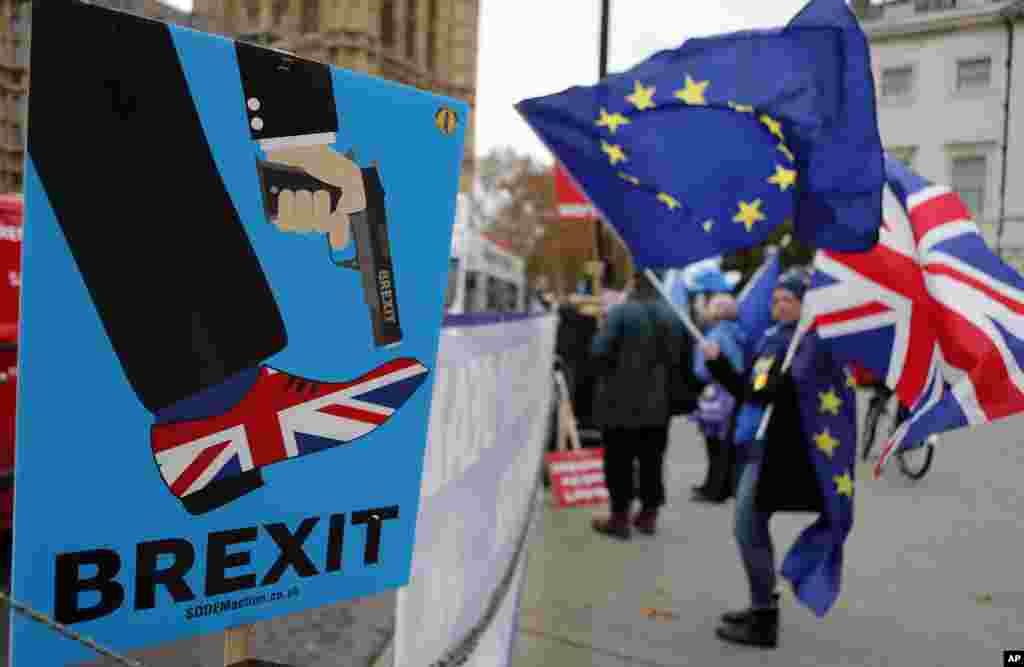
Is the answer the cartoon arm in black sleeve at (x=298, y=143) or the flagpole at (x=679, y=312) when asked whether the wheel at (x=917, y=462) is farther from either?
the cartoon arm in black sleeve at (x=298, y=143)

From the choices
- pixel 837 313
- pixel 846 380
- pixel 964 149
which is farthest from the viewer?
pixel 964 149

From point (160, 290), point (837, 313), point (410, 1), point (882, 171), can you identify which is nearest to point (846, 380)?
point (837, 313)

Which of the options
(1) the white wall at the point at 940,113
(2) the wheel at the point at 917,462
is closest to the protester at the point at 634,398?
(2) the wheel at the point at 917,462

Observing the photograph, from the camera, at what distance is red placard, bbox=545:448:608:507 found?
24.5ft

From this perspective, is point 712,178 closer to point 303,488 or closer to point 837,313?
point 837,313

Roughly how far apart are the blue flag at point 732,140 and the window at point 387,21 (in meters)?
6.96

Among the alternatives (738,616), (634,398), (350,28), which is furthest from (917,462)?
(350,28)

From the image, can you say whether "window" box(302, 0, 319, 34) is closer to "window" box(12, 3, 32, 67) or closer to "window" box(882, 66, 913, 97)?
"window" box(12, 3, 32, 67)

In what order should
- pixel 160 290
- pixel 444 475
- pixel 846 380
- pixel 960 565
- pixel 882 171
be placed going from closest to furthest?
pixel 160 290, pixel 444 475, pixel 882 171, pixel 846 380, pixel 960 565

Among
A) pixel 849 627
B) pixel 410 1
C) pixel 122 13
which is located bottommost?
pixel 849 627

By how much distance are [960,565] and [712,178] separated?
129 inches

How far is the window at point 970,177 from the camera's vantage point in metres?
28.4

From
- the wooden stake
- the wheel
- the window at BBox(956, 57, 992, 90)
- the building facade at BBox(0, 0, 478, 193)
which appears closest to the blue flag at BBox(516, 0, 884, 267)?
the building facade at BBox(0, 0, 478, 193)

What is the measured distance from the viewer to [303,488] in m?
1.58
